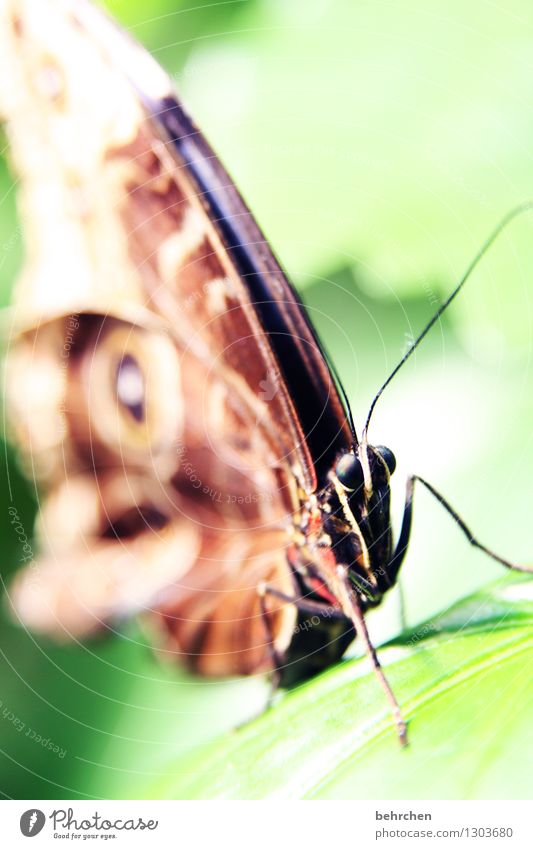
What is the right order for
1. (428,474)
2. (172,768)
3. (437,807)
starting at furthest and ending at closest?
1. (428,474)
2. (172,768)
3. (437,807)

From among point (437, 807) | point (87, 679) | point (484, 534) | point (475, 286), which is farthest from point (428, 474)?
point (87, 679)

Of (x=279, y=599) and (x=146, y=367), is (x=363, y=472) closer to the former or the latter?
(x=279, y=599)

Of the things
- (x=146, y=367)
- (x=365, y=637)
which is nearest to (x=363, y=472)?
(x=365, y=637)

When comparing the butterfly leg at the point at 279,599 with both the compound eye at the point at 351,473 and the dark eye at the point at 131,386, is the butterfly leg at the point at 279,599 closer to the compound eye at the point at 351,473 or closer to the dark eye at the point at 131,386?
the compound eye at the point at 351,473

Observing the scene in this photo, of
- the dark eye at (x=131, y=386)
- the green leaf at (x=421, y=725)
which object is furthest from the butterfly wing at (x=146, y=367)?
the green leaf at (x=421, y=725)

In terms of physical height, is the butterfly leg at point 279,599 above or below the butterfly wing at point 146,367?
below

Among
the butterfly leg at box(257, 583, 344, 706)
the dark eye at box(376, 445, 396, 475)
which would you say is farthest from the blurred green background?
the dark eye at box(376, 445, 396, 475)

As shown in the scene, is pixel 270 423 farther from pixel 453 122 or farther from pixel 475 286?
pixel 453 122
